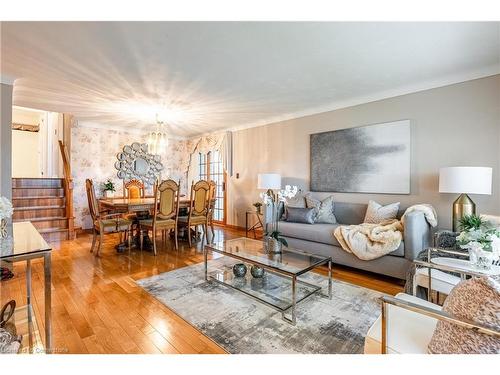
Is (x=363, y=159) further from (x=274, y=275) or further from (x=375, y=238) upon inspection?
(x=274, y=275)

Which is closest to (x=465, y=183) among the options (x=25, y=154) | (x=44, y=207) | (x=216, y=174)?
(x=216, y=174)

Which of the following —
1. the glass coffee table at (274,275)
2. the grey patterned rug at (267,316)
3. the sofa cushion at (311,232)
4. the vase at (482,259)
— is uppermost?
the vase at (482,259)

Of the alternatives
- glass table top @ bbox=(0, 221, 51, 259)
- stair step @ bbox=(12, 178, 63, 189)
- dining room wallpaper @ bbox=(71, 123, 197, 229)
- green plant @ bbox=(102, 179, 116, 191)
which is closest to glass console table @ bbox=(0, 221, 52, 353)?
→ glass table top @ bbox=(0, 221, 51, 259)

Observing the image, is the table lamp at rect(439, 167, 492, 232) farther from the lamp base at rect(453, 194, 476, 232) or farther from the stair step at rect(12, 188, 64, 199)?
the stair step at rect(12, 188, 64, 199)

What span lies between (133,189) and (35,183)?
6.04 ft

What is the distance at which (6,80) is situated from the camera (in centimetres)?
286

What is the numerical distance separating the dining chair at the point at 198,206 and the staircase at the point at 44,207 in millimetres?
2290

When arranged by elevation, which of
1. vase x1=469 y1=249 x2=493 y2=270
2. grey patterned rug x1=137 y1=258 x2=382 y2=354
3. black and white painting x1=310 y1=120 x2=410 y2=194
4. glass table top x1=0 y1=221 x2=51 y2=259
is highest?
black and white painting x1=310 y1=120 x2=410 y2=194

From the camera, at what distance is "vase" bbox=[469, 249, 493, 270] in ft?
5.46

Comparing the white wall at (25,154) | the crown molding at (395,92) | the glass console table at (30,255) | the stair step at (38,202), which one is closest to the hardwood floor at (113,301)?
the glass console table at (30,255)

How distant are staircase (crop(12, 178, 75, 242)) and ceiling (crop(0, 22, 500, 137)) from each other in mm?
1818

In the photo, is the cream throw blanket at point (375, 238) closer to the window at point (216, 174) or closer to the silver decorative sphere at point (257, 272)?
the silver decorative sphere at point (257, 272)

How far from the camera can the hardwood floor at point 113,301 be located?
1657mm

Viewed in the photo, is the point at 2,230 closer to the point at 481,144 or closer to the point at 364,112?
the point at 364,112
